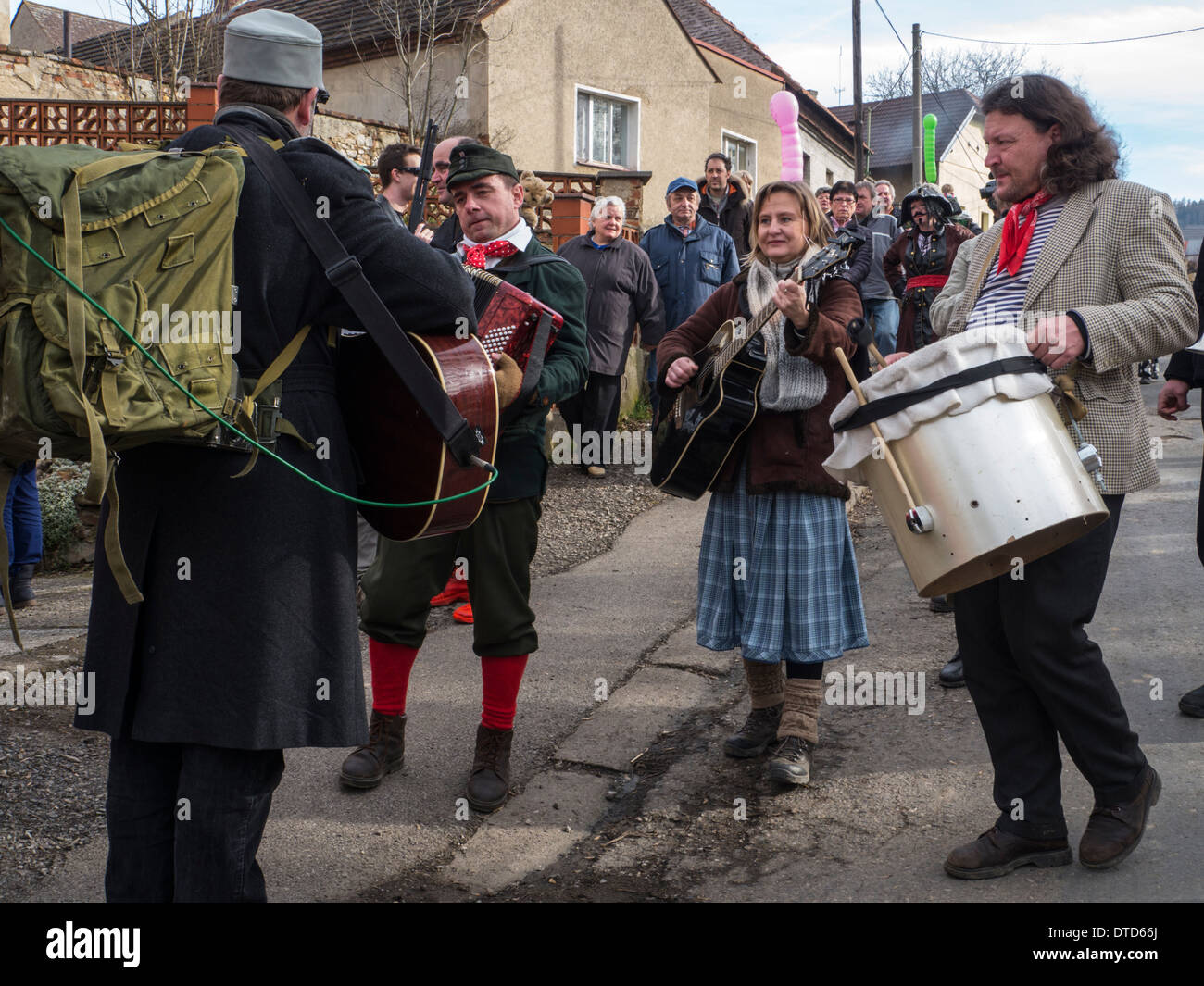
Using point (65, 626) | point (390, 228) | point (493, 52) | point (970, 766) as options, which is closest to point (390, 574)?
point (390, 228)

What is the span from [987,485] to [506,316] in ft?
5.05

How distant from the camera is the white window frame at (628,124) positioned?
20.0 meters

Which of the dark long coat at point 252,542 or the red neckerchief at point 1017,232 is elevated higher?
the red neckerchief at point 1017,232

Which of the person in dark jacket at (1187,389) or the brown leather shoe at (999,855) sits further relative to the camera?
the person in dark jacket at (1187,389)

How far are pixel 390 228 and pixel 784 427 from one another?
207 centimetres

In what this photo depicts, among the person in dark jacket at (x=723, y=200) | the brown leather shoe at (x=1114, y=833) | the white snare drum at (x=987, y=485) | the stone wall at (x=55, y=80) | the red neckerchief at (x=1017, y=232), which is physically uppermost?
the stone wall at (x=55, y=80)

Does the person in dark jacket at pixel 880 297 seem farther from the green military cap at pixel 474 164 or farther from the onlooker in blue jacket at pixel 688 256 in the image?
the green military cap at pixel 474 164

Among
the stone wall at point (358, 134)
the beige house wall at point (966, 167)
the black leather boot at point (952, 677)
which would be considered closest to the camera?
the black leather boot at point (952, 677)

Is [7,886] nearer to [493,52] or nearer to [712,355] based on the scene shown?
[712,355]

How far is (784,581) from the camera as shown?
416cm

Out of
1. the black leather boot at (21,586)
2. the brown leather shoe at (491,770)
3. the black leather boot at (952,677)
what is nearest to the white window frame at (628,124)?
the black leather boot at (21,586)

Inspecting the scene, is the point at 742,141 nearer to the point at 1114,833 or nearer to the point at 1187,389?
the point at 1187,389

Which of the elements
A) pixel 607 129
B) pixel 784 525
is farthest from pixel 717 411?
pixel 607 129

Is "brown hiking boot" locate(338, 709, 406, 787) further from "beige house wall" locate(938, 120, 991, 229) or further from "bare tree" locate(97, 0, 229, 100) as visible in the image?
"beige house wall" locate(938, 120, 991, 229)
